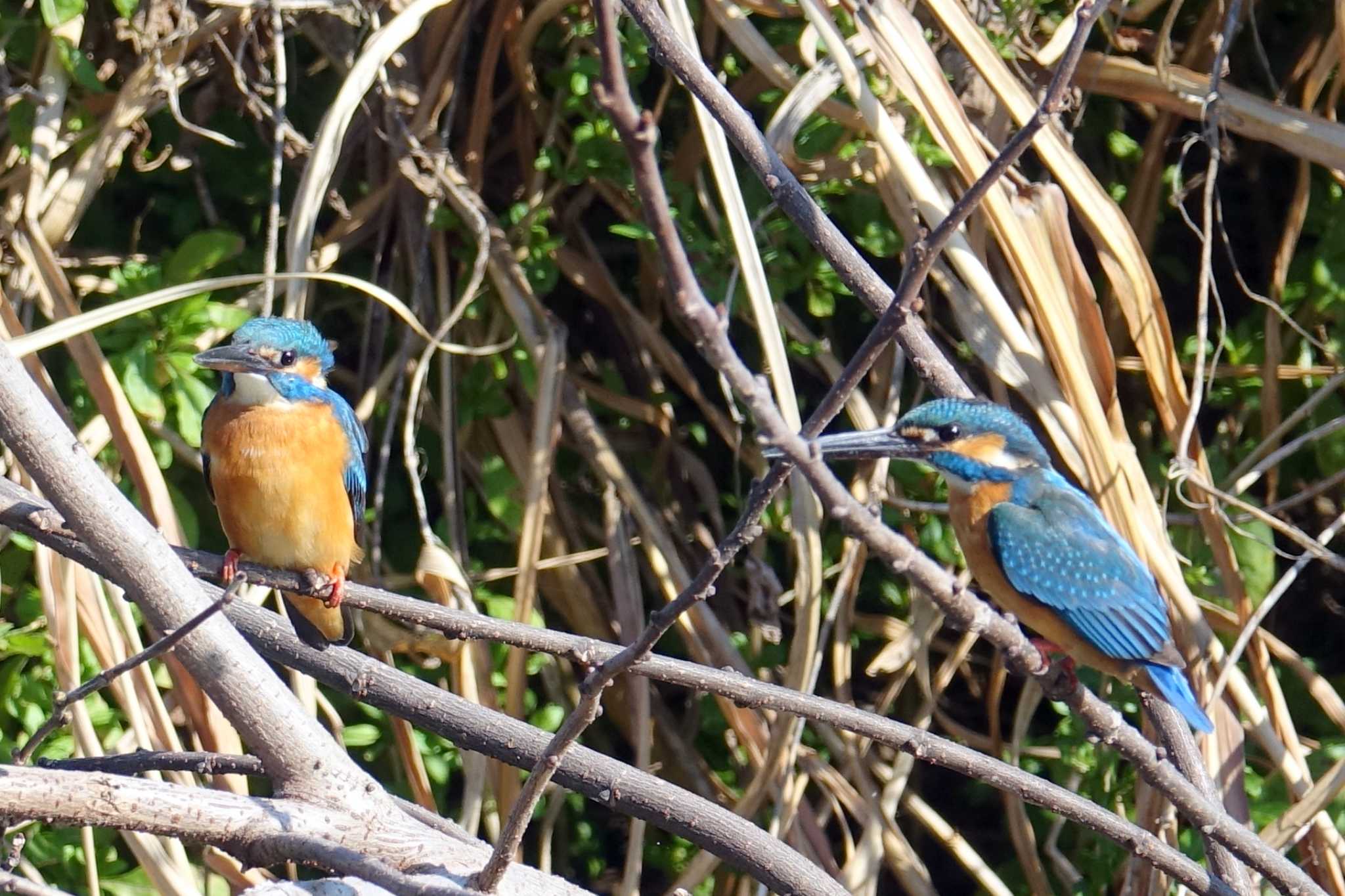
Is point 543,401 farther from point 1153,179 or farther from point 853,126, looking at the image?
point 1153,179

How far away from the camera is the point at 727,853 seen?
194 centimetres

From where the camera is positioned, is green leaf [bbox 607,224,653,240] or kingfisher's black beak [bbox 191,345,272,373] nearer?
kingfisher's black beak [bbox 191,345,272,373]

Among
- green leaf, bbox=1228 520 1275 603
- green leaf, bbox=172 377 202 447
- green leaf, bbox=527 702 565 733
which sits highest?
green leaf, bbox=172 377 202 447

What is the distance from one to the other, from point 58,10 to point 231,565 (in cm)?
123

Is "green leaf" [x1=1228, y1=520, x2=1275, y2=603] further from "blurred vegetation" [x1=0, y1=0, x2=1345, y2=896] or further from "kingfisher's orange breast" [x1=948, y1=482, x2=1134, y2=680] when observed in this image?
"kingfisher's orange breast" [x1=948, y1=482, x2=1134, y2=680]

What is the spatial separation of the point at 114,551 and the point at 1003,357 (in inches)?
58.5

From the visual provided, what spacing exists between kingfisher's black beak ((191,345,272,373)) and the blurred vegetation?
456 mm

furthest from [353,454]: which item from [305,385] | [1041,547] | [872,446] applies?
[1041,547]

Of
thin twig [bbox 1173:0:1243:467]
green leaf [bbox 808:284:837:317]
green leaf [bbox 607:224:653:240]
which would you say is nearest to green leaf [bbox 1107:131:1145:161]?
thin twig [bbox 1173:0:1243:467]

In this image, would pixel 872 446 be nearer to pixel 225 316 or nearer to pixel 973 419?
pixel 973 419

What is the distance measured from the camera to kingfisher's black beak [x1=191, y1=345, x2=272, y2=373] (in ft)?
7.75

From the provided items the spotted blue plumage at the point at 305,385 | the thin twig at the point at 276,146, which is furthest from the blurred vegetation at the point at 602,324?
the spotted blue plumage at the point at 305,385

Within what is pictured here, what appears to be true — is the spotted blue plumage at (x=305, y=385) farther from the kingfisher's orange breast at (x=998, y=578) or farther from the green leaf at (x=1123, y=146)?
the green leaf at (x=1123, y=146)

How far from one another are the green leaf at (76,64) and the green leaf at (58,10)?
52 mm
